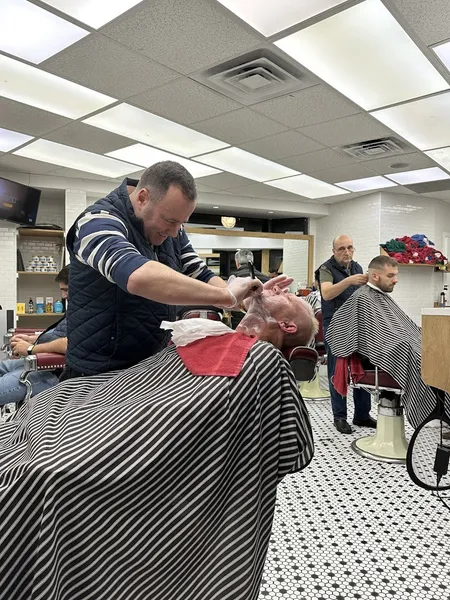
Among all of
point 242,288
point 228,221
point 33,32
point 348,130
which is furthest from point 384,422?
point 228,221

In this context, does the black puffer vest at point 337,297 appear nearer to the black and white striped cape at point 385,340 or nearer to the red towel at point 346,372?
the black and white striped cape at point 385,340

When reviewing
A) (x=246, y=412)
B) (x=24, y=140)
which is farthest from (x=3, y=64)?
(x=246, y=412)

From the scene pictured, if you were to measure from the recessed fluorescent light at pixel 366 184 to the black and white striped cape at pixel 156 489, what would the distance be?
5831 millimetres

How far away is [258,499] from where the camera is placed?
3.10 feet

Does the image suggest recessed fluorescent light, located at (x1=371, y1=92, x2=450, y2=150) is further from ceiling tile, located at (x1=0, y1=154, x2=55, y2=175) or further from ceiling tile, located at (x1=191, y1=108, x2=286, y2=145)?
ceiling tile, located at (x1=0, y1=154, x2=55, y2=175)

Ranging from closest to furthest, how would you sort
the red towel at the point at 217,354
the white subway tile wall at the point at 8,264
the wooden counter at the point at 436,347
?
the red towel at the point at 217,354, the wooden counter at the point at 436,347, the white subway tile wall at the point at 8,264

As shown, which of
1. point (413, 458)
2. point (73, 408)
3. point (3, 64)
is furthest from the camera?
point (3, 64)

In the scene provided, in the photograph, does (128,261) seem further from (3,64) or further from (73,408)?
(3,64)

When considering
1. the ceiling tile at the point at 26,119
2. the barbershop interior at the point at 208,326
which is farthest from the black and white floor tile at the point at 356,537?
the ceiling tile at the point at 26,119

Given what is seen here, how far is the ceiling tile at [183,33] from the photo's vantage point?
246 cm

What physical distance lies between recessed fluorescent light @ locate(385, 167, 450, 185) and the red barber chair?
3847mm

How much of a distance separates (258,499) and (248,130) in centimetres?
400

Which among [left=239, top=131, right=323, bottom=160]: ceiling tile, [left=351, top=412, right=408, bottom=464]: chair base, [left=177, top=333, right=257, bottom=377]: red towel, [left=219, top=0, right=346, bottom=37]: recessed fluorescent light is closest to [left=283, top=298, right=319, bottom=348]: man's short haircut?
[left=177, top=333, right=257, bottom=377]: red towel

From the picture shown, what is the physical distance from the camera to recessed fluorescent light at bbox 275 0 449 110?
261cm
